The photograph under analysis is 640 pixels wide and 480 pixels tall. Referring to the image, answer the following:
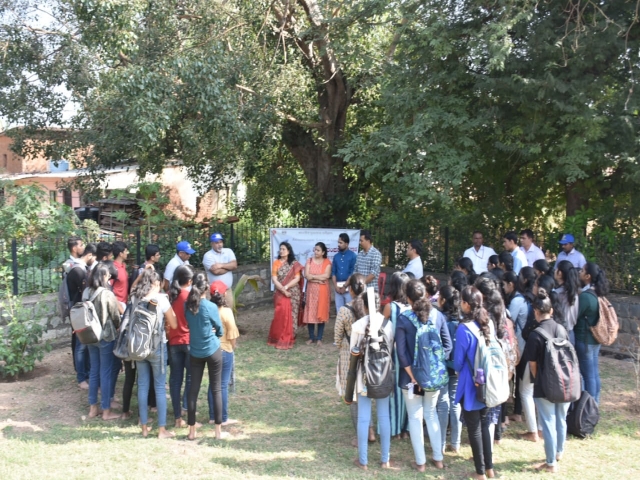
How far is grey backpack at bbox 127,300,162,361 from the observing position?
6000 mm

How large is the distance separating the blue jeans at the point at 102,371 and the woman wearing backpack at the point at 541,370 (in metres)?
4.29

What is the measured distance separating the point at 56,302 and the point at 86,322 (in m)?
3.27

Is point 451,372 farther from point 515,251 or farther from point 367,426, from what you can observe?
point 515,251

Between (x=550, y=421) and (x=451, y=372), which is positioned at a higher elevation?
(x=451, y=372)

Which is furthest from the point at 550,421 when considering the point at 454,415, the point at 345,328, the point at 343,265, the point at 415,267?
the point at 343,265

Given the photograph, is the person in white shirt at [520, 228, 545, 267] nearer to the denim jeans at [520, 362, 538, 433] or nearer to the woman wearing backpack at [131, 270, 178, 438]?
the denim jeans at [520, 362, 538, 433]

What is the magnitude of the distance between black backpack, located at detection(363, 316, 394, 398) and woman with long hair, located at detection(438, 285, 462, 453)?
2.08ft

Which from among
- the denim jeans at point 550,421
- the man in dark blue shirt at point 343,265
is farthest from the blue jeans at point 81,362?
the denim jeans at point 550,421

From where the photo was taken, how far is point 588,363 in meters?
6.58

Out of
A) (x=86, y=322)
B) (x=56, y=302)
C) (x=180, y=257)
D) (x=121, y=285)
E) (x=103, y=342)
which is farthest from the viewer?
(x=56, y=302)

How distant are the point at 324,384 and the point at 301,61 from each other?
740 centimetres

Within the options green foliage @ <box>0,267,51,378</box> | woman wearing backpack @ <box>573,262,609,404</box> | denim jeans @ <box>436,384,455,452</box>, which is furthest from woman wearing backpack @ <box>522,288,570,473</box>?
green foliage @ <box>0,267,51,378</box>

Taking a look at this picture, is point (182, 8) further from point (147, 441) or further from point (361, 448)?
point (361, 448)

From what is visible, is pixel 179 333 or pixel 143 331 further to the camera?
pixel 179 333
